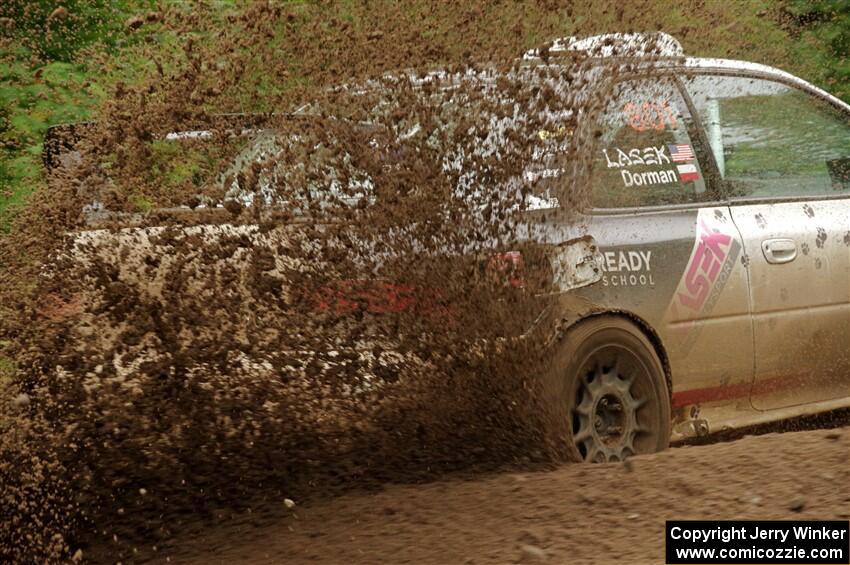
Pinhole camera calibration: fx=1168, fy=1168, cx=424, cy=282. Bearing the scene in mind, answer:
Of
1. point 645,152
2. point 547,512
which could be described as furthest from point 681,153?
point 547,512

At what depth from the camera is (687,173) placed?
5.73 meters

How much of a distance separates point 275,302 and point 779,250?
2.74 metres

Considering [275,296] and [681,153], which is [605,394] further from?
[275,296]

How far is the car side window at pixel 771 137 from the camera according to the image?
602 cm

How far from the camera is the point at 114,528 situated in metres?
4.41

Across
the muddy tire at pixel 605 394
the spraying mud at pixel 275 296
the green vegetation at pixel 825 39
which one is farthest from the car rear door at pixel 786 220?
the green vegetation at pixel 825 39

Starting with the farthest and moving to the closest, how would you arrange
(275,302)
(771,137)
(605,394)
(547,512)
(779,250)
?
1. (771,137)
2. (779,250)
3. (605,394)
4. (275,302)
5. (547,512)

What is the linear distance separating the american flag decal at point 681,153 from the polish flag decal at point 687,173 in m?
0.03

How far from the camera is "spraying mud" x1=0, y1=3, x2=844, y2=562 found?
451 cm

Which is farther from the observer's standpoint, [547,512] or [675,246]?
[675,246]

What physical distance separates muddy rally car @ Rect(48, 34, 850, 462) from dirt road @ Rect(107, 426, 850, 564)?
0.53m

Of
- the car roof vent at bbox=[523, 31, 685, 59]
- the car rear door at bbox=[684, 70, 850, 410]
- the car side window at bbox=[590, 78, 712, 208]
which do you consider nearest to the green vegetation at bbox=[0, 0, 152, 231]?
the car roof vent at bbox=[523, 31, 685, 59]

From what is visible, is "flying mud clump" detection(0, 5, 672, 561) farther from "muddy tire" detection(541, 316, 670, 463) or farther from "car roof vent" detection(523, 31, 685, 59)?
"car roof vent" detection(523, 31, 685, 59)

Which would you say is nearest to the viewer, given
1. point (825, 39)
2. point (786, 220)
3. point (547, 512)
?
point (547, 512)
